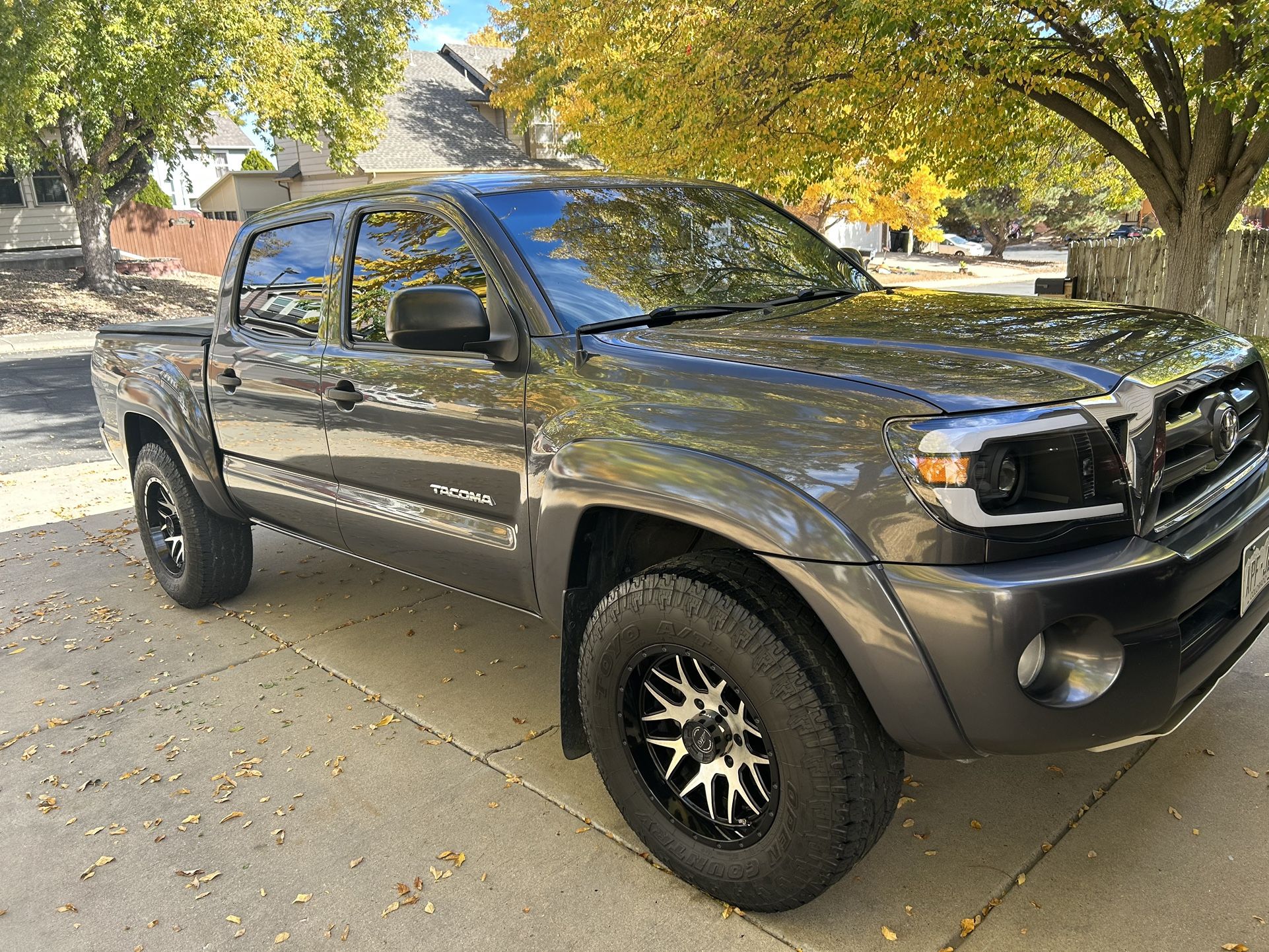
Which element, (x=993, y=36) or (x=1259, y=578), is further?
(x=993, y=36)

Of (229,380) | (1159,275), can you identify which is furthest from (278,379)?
(1159,275)

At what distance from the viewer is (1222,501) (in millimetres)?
2465

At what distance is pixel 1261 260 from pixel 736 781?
12842 millimetres

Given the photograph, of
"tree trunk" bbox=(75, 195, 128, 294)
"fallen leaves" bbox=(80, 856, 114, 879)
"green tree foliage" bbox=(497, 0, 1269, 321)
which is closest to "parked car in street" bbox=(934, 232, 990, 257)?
"tree trunk" bbox=(75, 195, 128, 294)

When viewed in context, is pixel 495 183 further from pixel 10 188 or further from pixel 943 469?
pixel 10 188

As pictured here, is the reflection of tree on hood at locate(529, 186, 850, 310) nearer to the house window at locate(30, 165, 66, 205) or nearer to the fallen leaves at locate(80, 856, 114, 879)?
the fallen leaves at locate(80, 856, 114, 879)

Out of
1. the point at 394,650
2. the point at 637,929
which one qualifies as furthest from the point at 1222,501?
the point at 394,650

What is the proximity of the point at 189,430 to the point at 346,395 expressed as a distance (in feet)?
4.43

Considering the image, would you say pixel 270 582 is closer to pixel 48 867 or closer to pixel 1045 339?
pixel 48 867

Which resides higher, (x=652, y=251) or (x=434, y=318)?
(x=652, y=251)

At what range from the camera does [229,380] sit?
4090mm

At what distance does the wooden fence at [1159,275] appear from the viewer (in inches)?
487

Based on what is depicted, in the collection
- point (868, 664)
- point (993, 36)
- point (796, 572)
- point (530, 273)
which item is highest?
point (993, 36)

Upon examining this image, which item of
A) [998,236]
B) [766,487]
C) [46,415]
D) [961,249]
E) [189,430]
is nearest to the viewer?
[766,487]
